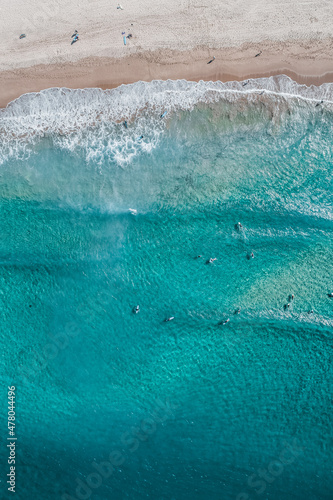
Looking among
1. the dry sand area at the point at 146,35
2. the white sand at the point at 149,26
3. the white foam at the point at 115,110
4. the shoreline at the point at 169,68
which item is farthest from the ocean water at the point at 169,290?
the white sand at the point at 149,26

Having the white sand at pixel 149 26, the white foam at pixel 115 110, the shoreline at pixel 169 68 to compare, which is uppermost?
the white sand at pixel 149 26

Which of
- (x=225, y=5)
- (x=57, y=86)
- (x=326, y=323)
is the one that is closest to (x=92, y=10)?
(x=57, y=86)

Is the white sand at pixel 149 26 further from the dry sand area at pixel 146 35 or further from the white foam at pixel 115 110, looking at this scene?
the white foam at pixel 115 110

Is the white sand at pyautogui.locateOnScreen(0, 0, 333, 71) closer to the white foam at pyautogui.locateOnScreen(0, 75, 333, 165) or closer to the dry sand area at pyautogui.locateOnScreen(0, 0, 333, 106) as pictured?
the dry sand area at pyautogui.locateOnScreen(0, 0, 333, 106)

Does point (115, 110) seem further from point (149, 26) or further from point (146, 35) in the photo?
point (149, 26)

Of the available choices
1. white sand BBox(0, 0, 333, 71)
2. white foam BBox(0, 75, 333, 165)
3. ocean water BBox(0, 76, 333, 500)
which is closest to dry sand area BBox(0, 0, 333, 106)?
white sand BBox(0, 0, 333, 71)

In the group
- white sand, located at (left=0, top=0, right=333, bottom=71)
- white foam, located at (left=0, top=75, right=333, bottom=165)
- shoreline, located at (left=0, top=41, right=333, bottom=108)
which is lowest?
white foam, located at (left=0, top=75, right=333, bottom=165)
